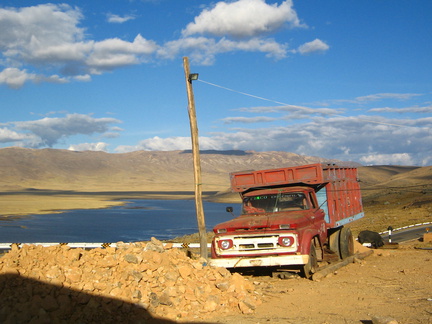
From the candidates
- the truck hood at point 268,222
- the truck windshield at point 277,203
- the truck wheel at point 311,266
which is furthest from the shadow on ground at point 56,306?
the truck windshield at point 277,203

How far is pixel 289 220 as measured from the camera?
1173 centimetres

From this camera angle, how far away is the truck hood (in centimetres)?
1160

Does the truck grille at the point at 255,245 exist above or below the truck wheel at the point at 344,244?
above

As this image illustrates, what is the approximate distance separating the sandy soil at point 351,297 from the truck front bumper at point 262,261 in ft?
1.57

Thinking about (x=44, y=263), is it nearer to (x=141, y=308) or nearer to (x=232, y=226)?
(x=141, y=308)

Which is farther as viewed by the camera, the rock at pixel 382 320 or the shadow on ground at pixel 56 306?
the shadow on ground at pixel 56 306

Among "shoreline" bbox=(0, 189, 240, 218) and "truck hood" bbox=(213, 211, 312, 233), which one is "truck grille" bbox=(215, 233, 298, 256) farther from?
"shoreline" bbox=(0, 189, 240, 218)

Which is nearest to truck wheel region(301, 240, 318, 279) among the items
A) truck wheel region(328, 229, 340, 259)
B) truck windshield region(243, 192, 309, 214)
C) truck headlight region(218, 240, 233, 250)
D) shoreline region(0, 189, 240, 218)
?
truck windshield region(243, 192, 309, 214)

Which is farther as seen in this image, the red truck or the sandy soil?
the red truck

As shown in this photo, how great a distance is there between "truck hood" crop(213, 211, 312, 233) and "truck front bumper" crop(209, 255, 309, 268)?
2.23ft

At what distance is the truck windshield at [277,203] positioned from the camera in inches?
519

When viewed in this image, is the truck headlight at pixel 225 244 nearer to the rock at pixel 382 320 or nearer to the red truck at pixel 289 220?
the red truck at pixel 289 220

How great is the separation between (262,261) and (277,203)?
2.23m

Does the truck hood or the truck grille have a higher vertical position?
the truck hood
